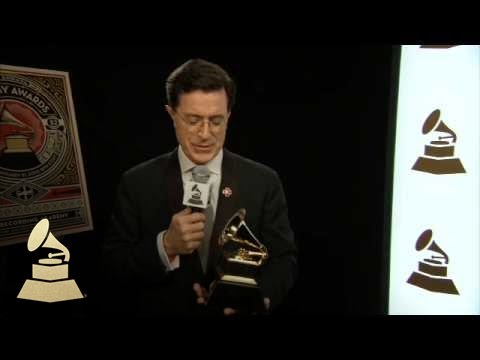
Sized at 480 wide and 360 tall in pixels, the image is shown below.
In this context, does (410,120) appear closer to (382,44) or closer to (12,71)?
(382,44)

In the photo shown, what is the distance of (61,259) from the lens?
1.80 meters

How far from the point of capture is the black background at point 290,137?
1.77 metres

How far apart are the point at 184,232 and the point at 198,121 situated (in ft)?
1.56

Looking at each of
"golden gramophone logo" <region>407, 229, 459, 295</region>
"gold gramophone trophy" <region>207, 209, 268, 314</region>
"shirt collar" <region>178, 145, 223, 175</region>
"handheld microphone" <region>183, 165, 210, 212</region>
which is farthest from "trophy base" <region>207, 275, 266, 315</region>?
"golden gramophone logo" <region>407, 229, 459, 295</region>

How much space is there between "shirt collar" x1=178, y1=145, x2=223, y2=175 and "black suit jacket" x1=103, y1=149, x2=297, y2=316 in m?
0.02

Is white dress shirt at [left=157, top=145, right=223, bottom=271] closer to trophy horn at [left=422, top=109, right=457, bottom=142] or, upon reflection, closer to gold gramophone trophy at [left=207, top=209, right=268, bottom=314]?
gold gramophone trophy at [left=207, top=209, right=268, bottom=314]

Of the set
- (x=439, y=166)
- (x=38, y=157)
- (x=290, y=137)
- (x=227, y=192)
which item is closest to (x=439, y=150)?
(x=439, y=166)

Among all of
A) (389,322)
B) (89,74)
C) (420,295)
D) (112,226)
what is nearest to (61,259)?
(112,226)

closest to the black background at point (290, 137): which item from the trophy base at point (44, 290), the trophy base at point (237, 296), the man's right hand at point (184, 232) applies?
the trophy base at point (44, 290)

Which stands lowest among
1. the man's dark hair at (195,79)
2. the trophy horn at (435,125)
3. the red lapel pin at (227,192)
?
the red lapel pin at (227,192)

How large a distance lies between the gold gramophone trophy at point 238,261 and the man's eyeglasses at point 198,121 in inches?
15.4

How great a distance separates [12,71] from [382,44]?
160 centimetres

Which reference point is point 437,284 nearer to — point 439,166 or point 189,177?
point 439,166

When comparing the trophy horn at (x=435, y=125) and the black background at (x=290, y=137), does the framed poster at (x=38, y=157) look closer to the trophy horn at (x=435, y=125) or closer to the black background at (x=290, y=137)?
the black background at (x=290, y=137)
